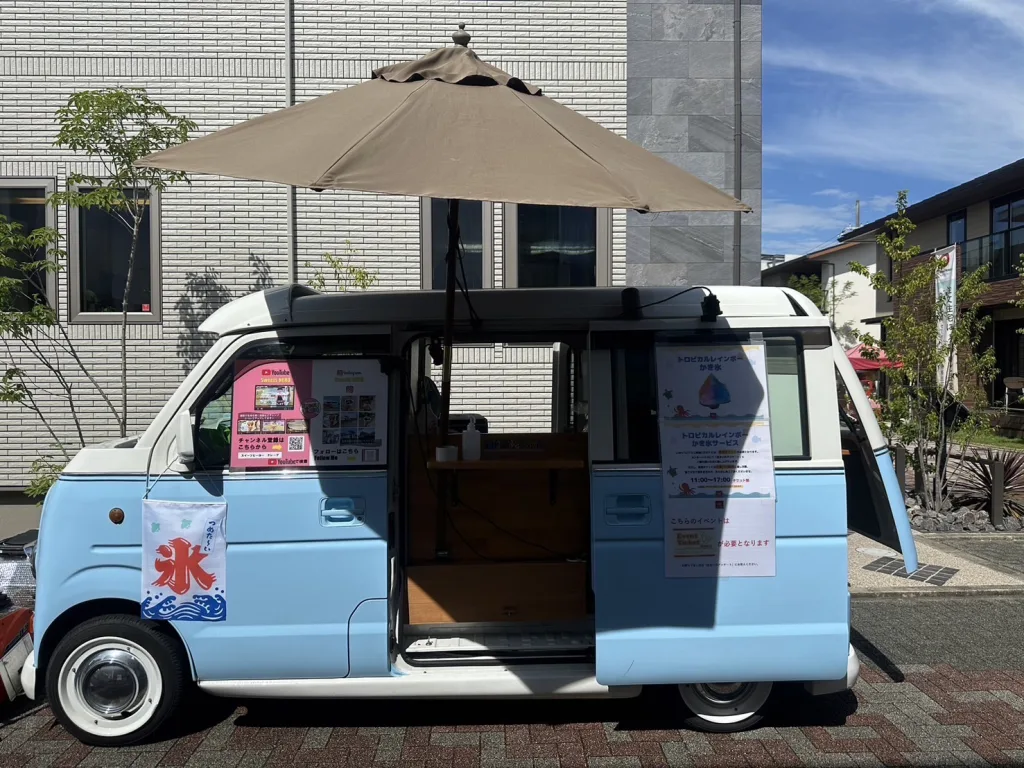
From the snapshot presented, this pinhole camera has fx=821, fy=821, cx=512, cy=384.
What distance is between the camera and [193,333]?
9.26 meters

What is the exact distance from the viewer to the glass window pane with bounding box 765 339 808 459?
13.6 feet

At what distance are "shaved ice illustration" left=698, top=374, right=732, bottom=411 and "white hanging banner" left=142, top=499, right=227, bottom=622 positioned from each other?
2.44 meters

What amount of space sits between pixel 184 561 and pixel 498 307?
2028 millimetres

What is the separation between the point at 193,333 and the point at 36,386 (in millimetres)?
1793

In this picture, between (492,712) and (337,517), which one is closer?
(337,517)

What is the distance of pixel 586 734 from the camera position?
4.29 meters

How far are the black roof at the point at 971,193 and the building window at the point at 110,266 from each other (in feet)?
57.3

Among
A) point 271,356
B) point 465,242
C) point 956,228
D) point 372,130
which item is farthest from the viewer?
point 956,228

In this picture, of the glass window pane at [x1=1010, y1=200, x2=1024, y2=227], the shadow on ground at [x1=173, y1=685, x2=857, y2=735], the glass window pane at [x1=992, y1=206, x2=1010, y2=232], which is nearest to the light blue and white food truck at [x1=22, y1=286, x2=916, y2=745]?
the shadow on ground at [x1=173, y1=685, x2=857, y2=735]

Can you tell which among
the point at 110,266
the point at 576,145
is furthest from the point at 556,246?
the point at 576,145

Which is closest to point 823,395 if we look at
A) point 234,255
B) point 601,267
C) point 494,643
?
point 494,643

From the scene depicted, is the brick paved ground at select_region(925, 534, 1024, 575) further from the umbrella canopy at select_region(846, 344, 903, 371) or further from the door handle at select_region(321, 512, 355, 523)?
the door handle at select_region(321, 512, 355, 523)

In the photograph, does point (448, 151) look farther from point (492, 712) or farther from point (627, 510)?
point (492, 712)

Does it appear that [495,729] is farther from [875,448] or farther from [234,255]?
[234,255]
